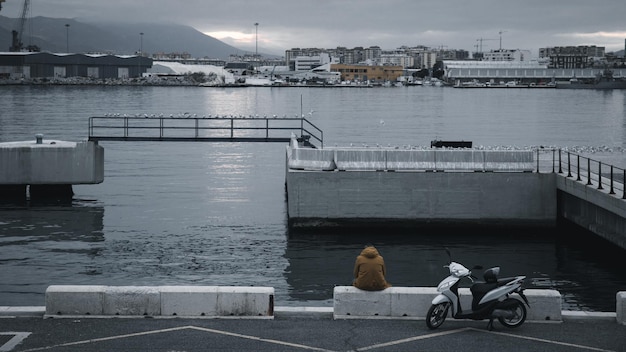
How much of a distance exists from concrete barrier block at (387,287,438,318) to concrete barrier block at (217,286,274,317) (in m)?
2.04

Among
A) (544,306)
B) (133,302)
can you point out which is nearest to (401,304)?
(544,306)

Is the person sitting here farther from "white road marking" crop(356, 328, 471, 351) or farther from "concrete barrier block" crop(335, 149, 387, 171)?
"concrete barrier block" crop(335, 149, 387, 171)

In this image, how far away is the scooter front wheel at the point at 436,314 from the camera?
1427 centimetres

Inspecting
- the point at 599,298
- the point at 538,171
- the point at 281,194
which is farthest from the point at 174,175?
the point at 599,298

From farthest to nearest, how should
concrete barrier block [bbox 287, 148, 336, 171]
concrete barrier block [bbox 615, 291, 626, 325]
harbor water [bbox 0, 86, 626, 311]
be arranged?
concrete barrier block [bbox 287, 148, 336, 171]
harbor water [bbox 0, 86, 626, 311]
concrete barrier block [bbox 615, 291, 626, 325]

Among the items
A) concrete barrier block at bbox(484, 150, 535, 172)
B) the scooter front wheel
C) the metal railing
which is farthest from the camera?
concrete barrier block at bbox(484, 150, 535, 172)

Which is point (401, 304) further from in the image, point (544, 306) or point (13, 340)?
point (13, 340)

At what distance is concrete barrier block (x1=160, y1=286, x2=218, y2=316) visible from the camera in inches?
584

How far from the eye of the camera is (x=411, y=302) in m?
14.9

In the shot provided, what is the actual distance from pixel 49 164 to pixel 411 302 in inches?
1040

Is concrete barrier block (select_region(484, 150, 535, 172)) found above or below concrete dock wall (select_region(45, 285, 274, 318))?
above

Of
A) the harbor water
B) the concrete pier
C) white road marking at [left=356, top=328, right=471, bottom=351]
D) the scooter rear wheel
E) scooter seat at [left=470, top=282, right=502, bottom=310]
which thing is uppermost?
the concrete pier

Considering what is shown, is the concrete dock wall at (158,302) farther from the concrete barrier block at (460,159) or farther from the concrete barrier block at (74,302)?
the concrete barrier block at (460,159)

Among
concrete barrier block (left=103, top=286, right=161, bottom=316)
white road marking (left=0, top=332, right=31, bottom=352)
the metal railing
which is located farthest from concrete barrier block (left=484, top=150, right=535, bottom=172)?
white road marking (left=0, top=332, right=31, bottom=352)
